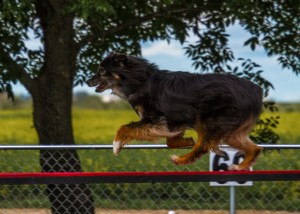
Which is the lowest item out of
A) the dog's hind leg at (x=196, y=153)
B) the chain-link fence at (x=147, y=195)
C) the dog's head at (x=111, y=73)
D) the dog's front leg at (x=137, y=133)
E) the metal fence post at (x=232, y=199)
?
the chain-link fence at (x=147, y=195)

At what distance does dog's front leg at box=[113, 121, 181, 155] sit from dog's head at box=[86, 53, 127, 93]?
343 millimetres

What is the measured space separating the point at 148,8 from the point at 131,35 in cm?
43

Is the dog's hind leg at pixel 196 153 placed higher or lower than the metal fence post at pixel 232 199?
higher

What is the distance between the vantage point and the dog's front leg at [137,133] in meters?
5.83

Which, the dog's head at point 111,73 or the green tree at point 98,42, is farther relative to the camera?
the green tree at point 98,42

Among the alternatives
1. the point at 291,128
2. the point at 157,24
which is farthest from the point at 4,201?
the point at 291,128

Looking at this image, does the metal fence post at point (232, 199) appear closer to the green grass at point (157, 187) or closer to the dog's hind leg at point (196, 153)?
the green grass at point (157, 187)

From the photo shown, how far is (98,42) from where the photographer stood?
9.61 m

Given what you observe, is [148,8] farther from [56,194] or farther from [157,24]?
[56,194]

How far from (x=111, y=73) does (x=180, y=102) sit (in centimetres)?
56

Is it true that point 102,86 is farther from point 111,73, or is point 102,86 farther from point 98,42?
point 98,42

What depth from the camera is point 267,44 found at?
9281 mm

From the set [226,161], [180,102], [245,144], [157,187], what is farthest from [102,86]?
[157,187]

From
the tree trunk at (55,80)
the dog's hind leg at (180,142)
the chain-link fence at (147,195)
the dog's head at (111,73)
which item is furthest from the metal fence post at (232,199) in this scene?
the tree trunk at (55,80)
